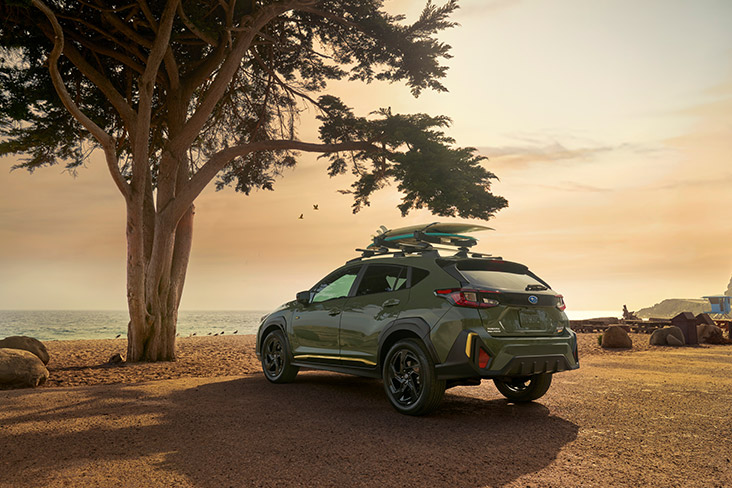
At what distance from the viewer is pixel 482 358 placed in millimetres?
5566

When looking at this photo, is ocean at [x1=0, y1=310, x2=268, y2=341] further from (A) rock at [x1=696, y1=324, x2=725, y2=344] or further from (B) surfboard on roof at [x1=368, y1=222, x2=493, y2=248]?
(B) surfboard on roof at [x1=368, y1=222, x2=493, y2=248]

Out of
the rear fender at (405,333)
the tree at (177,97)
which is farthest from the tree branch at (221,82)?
the rear fender at (405,333)

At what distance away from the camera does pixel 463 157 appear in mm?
13062

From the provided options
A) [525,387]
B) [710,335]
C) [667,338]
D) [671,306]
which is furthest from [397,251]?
[671,306]

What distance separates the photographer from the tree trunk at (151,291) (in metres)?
12.6

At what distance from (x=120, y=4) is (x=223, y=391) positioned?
401 inches

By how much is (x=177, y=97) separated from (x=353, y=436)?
37.9ft

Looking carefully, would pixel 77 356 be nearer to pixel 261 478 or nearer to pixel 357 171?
pixel 357 171

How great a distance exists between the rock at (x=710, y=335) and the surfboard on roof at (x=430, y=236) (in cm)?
1634

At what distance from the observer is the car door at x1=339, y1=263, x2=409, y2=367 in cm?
648

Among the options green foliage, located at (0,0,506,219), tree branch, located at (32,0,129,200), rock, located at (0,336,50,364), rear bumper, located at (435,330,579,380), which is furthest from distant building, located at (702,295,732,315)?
rock, located at (0,336,50,364)

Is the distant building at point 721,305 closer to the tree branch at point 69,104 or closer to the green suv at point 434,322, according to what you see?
the green suv at point 434,322

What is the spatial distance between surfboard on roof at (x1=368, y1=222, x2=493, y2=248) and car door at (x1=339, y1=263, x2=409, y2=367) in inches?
19.5

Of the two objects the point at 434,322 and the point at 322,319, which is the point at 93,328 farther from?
the point at 434,322
